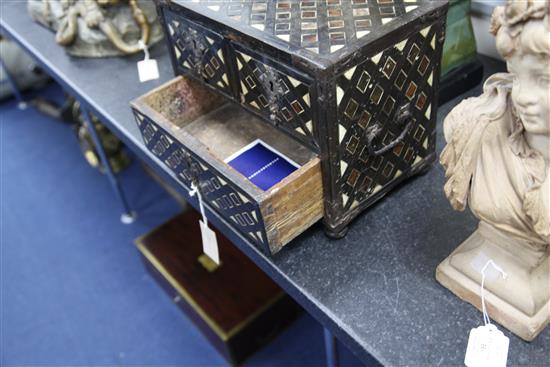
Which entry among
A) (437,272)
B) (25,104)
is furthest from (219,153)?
(25,104)

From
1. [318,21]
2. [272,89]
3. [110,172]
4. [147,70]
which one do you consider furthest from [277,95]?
[110,172]

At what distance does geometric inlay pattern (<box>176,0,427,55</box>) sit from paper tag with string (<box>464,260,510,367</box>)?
395 millimetres

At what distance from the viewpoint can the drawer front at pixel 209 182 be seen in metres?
0.83

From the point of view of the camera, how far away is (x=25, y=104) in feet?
8.17

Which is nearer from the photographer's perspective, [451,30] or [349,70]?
[349,70]

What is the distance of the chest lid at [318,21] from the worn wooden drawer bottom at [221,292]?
0.75 meters

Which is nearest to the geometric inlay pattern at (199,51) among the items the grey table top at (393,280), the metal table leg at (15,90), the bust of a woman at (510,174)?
the grey table top at (393,280)

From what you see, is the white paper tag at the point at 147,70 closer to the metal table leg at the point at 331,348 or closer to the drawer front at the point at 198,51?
the drawer front at the point at 198,51

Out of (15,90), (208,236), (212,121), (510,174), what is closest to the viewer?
(510,174)

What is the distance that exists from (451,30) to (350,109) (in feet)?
1.39

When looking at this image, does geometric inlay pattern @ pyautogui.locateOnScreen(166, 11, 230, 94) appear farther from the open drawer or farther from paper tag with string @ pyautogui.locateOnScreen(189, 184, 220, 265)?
paper tag with string @ pyautogui.locateOnScreen(189, 184, 220, 265)

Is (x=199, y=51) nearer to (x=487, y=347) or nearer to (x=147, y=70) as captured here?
(x=147, y=70)

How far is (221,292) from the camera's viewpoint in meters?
1.41

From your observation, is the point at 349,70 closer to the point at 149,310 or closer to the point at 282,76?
the point at 282,76
